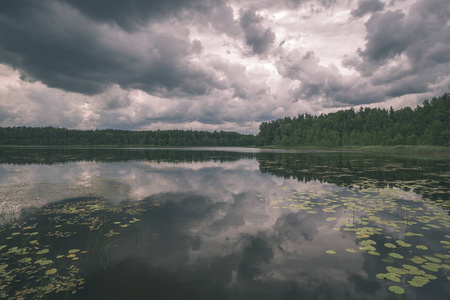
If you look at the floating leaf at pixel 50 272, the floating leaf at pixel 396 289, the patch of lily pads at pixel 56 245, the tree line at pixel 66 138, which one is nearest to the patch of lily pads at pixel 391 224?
the floating leaf at pixel 396 289

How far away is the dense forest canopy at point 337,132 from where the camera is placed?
8500cm

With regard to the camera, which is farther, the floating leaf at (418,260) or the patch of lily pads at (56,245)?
the floating leaf at (418,260)

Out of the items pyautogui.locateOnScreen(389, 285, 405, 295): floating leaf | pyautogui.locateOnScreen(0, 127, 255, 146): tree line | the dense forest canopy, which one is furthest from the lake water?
pyautogui.locateOnScreen(0, 127, 255, 146): tree line

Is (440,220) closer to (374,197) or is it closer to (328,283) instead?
(374,197)

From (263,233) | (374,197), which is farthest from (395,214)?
(263,233)

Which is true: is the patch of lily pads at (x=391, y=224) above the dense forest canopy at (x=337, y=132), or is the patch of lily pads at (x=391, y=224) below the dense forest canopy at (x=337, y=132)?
below

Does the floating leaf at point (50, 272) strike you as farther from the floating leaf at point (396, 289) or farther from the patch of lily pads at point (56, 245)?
the floating leaf at point (396, 289)

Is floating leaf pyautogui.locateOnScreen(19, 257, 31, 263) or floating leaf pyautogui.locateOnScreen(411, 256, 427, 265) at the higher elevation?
floating leaf pyautogui.locateOnScreen(411, 256, 427, 265)

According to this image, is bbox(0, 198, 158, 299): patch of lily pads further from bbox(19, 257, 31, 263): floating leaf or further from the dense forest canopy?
the dense forest canopy

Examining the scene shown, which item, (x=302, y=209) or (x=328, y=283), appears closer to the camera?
(x=328, y=283)

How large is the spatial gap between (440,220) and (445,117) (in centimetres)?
10101

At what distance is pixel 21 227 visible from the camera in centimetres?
876

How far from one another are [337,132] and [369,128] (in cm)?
1560

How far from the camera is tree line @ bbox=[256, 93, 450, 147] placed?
79938 millimetres
